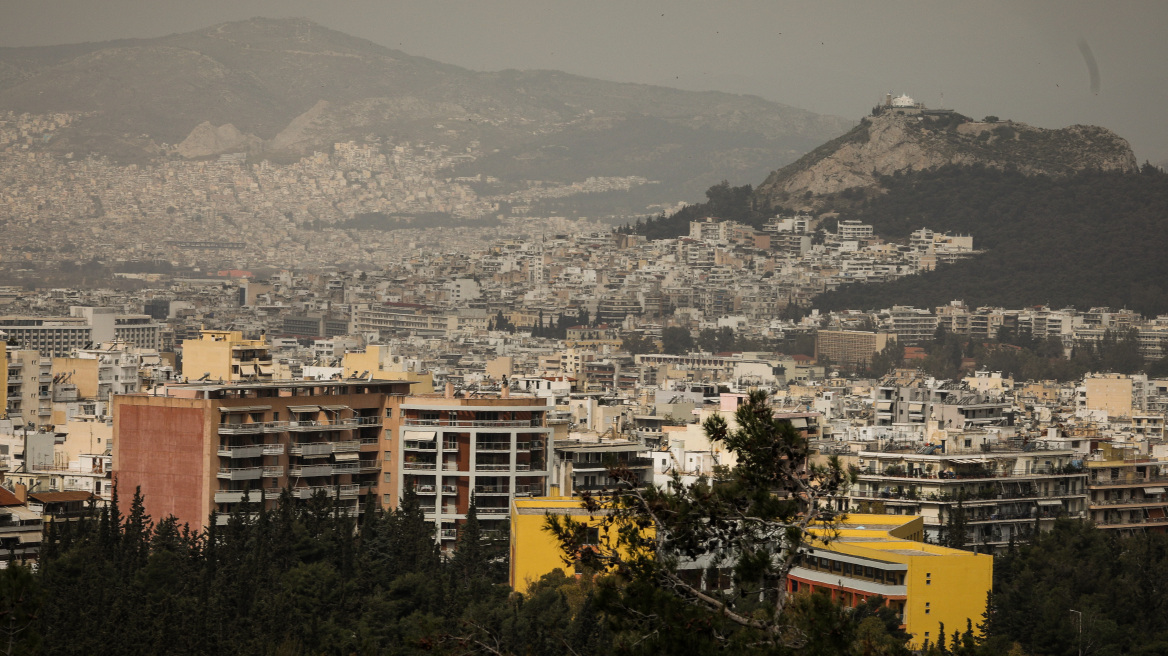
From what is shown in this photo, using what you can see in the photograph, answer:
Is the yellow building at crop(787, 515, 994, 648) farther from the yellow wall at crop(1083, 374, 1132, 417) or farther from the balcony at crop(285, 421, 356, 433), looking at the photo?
the yellow wall at crop(1083, 374, 1132, 417)

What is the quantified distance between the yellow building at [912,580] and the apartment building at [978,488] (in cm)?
700

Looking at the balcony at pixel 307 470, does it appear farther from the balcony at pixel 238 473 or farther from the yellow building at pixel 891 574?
the yellow building at pixel 891 574

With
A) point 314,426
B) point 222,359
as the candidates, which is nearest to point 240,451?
point 314,426

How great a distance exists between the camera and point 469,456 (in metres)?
40.8

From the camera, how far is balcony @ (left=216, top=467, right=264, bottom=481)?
38625mm

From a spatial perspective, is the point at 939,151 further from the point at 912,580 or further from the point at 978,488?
the point at 912,580

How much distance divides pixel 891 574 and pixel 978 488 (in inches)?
425

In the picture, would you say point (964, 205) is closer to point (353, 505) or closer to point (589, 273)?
point (589, 273)

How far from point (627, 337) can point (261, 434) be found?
9136cm

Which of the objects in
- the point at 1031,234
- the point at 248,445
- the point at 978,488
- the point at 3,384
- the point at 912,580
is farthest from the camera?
the point at 1031,234

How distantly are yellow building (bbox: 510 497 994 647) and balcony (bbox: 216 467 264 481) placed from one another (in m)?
7.06

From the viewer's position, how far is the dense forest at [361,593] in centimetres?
2775

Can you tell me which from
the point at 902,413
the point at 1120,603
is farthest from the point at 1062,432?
the point at 1120,603

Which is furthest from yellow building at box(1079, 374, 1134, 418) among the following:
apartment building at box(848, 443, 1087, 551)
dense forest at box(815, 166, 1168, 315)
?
dense forest at box(815, 166, 1168, 315)
